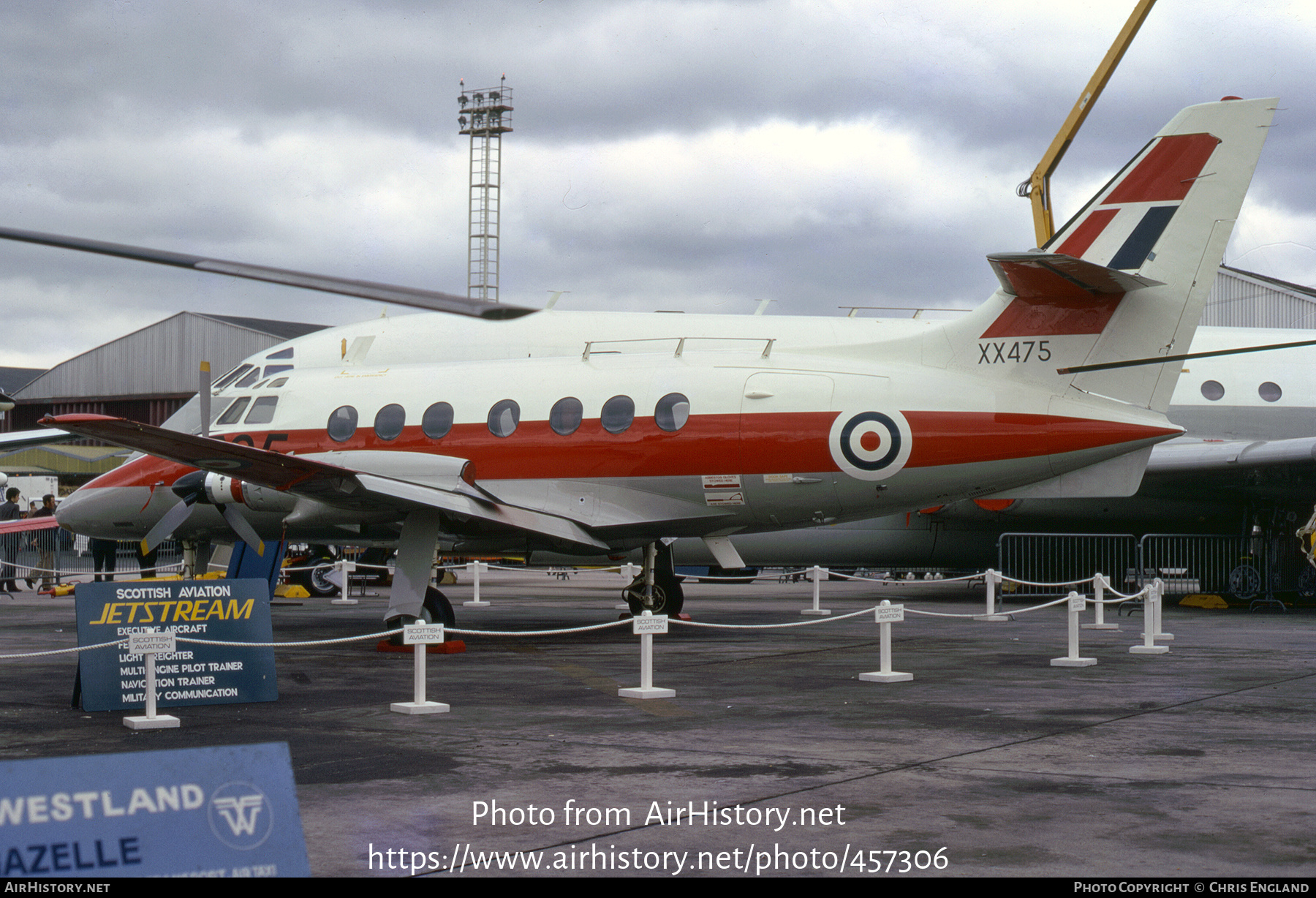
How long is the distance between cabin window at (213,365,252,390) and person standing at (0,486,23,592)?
857 centimetres

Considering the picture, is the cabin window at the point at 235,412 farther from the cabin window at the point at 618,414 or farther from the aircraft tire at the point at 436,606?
the cabin window at the point at 618,414

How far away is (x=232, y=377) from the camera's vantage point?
69.5 ft

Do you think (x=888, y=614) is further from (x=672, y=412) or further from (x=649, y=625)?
(x=672, y=412)

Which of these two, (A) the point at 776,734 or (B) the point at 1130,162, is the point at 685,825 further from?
(B) the point at 1130,162

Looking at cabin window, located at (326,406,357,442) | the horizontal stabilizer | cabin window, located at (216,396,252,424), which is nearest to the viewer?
the horizontal stabilizer

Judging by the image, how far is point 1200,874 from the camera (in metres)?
5.67

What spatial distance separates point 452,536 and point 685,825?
35.2 ft

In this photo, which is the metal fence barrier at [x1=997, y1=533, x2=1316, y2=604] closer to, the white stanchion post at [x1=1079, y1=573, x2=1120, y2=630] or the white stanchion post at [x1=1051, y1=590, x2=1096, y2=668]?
the white stanchion post at [x1=1079, y1=573, x2=1120, y2=630]

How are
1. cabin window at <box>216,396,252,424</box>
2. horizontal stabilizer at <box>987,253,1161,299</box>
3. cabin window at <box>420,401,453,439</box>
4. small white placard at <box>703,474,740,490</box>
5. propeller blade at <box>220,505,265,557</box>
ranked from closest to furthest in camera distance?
horizontal stabilizer at <box>987,253,1161,299</box>, propeller blade at <box>220,505,265,557</box>, small white placard at <box>703,474,740,490</box>, cabin window at <box>420,401,453,439</box>, cabin window at <box>216,396,252,424</box>

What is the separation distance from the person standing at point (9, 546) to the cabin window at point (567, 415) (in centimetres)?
1526

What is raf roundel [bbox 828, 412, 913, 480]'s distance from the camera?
626 inches

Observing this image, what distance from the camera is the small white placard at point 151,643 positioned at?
406 inches

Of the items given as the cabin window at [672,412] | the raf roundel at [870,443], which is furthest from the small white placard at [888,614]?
the cabin window at [672,412]

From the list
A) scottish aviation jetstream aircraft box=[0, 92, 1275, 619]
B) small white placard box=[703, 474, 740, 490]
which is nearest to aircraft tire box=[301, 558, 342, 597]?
scottish aviation jetstream aircraft box=[0, 92, 1275, 619]
